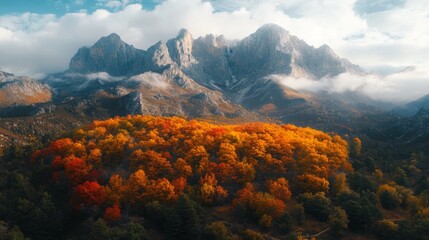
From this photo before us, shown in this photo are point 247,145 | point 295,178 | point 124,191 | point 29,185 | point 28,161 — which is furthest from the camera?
point 28,161

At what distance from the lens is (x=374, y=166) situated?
141125mm

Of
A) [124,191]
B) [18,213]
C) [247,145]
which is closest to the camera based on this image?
[18,213]

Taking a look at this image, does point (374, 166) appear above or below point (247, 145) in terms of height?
below

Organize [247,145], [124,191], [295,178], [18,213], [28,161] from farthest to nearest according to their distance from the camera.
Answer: [28,161] < [247,145] < [295,178] < [124,191] < [18,213]

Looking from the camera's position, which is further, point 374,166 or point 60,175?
point 374,166

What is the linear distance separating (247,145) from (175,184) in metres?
35.2

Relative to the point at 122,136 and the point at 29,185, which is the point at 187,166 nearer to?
the point at 122,136

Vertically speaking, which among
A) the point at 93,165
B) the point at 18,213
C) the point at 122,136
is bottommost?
the point at 18,213

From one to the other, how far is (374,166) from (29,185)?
12274 centimetres

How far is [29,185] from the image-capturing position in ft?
349

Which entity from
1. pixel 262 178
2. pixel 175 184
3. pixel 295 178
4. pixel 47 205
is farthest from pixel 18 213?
pixel 295 178

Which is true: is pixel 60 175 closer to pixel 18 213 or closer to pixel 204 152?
pixel 18 213

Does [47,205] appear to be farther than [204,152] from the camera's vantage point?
No

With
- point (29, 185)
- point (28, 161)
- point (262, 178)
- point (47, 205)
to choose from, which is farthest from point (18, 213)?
point (262, 178)
